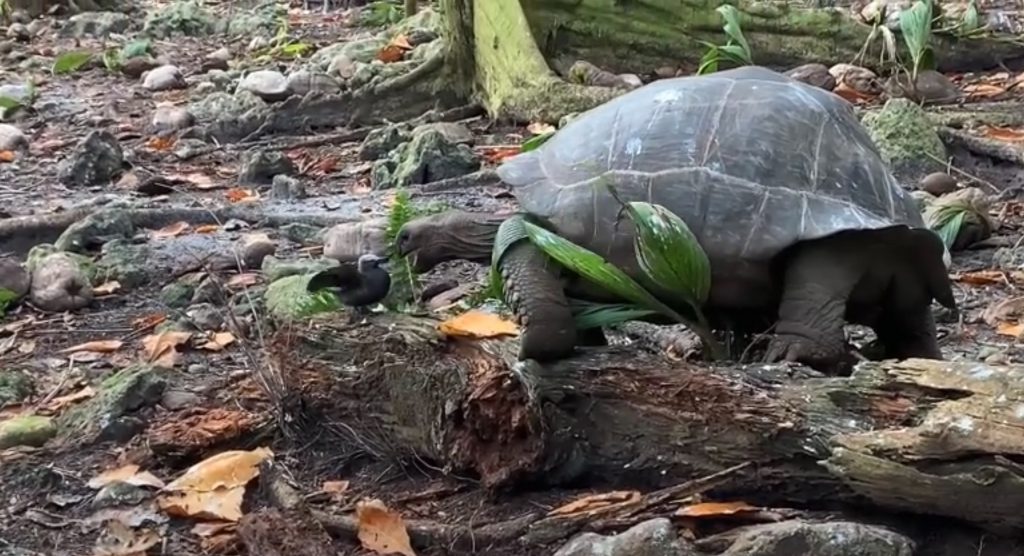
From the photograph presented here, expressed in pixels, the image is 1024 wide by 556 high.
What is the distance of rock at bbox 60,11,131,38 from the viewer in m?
14.1

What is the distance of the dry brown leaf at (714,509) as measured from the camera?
272 cm

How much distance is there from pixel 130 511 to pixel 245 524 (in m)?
0.46

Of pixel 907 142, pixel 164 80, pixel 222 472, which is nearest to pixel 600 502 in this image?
pixel 222 472

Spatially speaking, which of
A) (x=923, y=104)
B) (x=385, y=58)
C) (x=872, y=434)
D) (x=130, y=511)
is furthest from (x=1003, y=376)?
(x=385, y=58)

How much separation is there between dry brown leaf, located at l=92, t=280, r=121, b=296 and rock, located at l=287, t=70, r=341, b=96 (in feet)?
11.8

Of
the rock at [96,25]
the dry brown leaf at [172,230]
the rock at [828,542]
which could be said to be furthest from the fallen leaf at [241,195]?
the rock at [96,25]

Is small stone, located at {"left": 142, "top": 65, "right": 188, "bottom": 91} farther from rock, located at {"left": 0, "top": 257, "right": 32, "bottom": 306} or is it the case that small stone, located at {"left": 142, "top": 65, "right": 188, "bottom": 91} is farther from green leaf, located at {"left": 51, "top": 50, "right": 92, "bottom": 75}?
rock, located at {"left": 0, "top": 257, "right": 32, "bottom": 306}

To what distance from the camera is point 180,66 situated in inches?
467

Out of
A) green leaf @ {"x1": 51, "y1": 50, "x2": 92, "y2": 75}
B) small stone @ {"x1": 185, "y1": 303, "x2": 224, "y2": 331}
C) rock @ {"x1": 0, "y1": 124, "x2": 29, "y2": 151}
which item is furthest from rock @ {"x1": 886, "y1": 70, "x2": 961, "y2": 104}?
green leaf @ {"x1": 51, "y1": 50, "x2": 92, "y2": 75}

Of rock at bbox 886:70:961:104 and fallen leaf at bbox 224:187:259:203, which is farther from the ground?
rock at bbox 886:70:961:104

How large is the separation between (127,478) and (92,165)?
4340 mm

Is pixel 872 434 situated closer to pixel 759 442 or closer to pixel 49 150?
pixel 759 442

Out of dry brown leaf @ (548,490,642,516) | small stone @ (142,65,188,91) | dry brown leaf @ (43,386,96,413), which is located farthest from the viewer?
small stone @ (142,65,188,91)

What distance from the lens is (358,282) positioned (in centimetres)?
347
